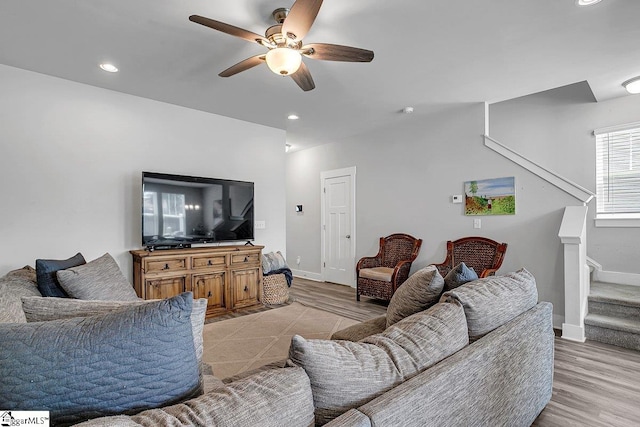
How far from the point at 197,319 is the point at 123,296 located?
68.2 inches

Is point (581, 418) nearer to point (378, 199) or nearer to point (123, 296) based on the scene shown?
point (123, 296)

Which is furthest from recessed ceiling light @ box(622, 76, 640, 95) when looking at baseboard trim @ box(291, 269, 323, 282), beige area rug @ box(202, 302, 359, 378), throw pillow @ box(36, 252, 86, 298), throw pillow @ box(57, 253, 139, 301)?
throw pillow @ box(36, 252, 86, 298)

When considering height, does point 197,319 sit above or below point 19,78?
below

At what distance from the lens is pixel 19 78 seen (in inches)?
122

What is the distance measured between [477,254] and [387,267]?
4.20 feet

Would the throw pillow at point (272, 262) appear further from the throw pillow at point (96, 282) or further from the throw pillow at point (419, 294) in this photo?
the throw pillow at point (419, 294)

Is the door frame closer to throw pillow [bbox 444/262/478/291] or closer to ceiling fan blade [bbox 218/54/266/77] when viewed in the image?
ceiling fan blade [bbox 218/54/266/77]

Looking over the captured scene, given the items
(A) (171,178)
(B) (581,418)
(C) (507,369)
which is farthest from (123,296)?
(B) (581,418)

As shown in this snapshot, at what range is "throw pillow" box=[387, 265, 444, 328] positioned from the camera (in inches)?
66.7

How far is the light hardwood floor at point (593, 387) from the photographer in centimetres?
193

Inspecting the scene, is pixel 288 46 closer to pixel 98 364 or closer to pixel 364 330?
pixel 364 330

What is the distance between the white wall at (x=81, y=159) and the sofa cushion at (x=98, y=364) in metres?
3.17

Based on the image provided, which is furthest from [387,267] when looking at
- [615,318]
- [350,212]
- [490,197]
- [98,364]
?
[98,364]

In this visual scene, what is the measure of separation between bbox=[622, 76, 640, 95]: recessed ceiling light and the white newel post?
148 centimetres
